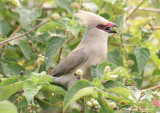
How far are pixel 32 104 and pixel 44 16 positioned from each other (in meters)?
2.27

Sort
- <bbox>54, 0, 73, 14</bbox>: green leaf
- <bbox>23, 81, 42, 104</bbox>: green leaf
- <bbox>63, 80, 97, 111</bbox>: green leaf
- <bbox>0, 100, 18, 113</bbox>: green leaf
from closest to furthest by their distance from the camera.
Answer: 1. <bbox>0, 100, 18, 113</bbox>: green leaf
2. <bbox>63, 80, 97, 111</bbox>: green leaf
3. <bbox>23, 81, 42, 104</bbox>: green leaf
4. <bbox>54, 0, 73, 14</bbox>: green leaf

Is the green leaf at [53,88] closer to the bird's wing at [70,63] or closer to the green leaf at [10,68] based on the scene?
the bird's wing at [70,63]

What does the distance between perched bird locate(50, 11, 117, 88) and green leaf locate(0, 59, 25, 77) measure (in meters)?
0.42

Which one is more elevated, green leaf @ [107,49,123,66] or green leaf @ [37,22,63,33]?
green leaf @ [37,22,63,33]

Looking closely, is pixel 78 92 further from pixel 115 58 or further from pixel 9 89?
pixel 115 58

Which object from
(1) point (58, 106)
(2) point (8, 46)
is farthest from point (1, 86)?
(2) point (8, 46)

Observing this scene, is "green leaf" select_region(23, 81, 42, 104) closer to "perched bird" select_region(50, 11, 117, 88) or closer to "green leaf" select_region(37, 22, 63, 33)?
"perched bird" select_region(50, 11, 117, 88)

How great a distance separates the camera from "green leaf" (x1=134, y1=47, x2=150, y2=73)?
3752 millimetres

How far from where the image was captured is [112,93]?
284 centimetres

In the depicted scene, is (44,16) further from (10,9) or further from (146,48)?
(146,48)

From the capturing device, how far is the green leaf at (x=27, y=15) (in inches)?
149

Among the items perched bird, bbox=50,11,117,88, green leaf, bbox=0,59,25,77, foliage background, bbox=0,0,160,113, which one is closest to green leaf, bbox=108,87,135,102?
foliage background, bbox=0,0,160,113

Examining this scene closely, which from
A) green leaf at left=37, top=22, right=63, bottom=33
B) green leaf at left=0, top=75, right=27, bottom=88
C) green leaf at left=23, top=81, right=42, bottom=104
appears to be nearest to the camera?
green leaf at left=23, top=81, right=42, bottom=104

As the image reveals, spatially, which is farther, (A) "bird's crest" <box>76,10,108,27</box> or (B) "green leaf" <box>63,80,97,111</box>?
(A) "bird's crest" <box>76,10,108,27</box>
